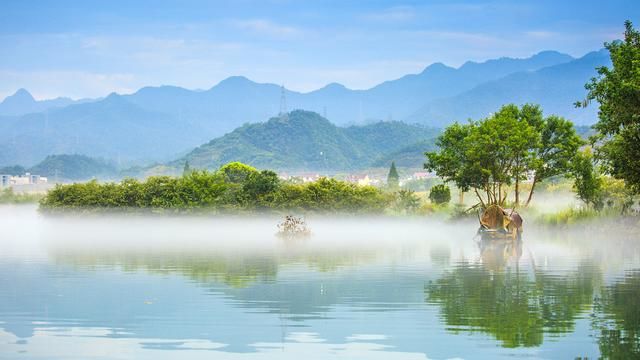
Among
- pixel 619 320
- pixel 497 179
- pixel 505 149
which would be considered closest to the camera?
pixel 619 320

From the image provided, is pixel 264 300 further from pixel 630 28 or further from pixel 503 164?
pixel 503 164

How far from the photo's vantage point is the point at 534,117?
5262 cm

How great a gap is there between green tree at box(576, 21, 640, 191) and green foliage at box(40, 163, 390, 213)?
31.4 metres

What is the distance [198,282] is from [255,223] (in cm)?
3855

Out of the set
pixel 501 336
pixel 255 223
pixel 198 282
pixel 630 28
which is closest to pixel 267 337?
pixel 501 336

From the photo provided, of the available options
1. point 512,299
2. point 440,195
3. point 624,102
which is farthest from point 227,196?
point 512,299

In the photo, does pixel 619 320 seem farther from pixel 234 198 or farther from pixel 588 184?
pixel 234 198

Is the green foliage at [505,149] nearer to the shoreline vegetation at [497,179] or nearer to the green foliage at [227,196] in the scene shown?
the shoreline vegetation at [497,179]

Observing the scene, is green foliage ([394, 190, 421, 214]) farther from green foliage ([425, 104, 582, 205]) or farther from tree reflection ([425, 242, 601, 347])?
tree reflection ([425, 242, 601, 347])

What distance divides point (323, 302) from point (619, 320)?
559 cm

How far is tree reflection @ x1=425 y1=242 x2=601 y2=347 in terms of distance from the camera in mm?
15066

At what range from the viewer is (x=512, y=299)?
61.3 ft

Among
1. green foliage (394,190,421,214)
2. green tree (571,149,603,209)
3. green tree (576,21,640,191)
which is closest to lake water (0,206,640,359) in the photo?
green tree (576,21,640,191)

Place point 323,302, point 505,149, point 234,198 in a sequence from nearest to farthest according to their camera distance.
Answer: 1. point 323,302
2. point 505,149
3. point 234,198
